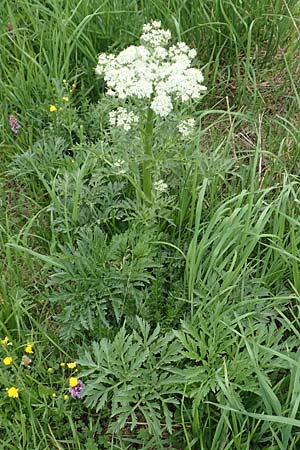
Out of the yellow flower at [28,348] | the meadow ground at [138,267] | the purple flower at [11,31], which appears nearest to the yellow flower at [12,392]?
the meadow ground at [138,267]

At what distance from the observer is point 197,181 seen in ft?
7.77

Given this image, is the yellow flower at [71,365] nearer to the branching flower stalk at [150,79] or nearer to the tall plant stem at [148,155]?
the tall plant stem at [148,155]

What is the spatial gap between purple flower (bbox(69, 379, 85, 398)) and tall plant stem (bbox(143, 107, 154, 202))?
26.4 inches

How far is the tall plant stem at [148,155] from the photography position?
1.99m

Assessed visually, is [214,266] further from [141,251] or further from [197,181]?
[197,181]

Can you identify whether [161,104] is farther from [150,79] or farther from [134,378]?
[134,378]

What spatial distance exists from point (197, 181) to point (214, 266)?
43cm

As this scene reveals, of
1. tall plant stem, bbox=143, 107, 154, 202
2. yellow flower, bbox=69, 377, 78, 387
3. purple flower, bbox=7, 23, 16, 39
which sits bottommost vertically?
yellow flower, bbox=69, 377, 78, 387

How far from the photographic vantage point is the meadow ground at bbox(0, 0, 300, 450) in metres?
1.89

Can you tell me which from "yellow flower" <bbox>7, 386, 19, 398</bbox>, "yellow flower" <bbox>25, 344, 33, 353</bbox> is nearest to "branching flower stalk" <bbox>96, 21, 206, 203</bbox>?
"yellow flower" <bbox>25, 344, 33, 353</bbox>

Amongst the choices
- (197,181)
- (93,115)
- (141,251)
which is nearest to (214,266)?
(141,251)

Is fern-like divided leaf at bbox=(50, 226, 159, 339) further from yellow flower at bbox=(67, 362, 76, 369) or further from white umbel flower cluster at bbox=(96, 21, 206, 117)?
white umbel flower cluster at bbox=(96, 21, 206, 117)

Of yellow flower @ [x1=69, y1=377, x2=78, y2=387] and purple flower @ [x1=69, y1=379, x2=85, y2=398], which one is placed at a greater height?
yellow flower @ [x1=69, y1=377, x2=78, y2=387]

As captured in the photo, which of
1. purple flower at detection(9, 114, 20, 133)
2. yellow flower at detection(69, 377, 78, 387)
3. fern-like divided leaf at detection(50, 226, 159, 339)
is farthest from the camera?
purple flower at detection(9, 114, 20, 133)
